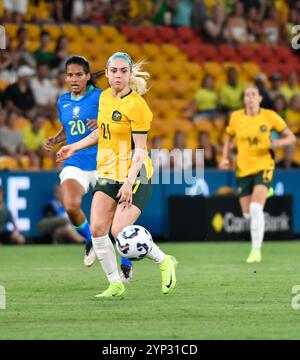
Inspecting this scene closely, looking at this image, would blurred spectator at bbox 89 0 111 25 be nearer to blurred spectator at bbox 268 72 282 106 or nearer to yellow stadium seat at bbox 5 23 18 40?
yellow stadium seat at bbox 5 23 18 40

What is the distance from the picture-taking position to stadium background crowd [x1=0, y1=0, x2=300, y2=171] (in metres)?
20.8

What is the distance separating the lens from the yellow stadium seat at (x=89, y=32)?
2350 centimetres

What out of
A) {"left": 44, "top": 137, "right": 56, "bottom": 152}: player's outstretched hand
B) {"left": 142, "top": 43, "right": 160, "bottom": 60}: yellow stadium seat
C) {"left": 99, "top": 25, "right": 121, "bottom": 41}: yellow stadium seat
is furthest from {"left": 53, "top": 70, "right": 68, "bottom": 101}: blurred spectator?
{"left": 44, "top": 137, "right": 56, "bottom": 152}: player's outstretched hand

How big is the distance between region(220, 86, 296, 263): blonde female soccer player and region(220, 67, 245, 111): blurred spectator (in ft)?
22.9

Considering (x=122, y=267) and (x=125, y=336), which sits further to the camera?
(x=122, y=267)

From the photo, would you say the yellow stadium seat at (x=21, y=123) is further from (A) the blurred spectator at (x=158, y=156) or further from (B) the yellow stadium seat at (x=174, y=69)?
(B) the yellow stadium seat at (x=174, y=69)

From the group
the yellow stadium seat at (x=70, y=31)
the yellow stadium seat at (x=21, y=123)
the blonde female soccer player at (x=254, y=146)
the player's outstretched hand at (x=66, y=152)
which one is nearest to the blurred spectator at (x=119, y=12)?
the yellow stadium seat at (x=70, y=31)

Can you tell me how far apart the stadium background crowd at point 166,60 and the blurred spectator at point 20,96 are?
2cm

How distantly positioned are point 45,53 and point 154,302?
12451mm

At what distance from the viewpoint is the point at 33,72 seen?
70.5ft

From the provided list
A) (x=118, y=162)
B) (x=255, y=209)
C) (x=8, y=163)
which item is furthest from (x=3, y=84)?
(x=118, y=162)

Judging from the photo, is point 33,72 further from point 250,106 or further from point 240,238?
point 250,106
